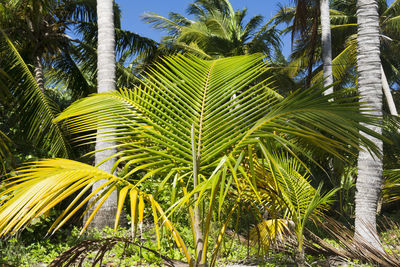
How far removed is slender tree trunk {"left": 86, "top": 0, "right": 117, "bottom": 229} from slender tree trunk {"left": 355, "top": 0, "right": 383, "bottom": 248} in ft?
12.5

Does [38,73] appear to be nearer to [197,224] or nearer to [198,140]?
[198,140]

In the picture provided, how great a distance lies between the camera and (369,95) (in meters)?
4.93

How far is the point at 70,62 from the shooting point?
964 cm

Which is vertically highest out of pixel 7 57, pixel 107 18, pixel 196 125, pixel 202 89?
pixel 107 18

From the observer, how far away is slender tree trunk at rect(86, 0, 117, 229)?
589cm

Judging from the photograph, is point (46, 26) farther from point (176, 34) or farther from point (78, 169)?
point (78, 169)

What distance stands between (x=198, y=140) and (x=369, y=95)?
366 centimetres

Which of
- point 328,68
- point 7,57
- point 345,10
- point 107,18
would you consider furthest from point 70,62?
point 345,10

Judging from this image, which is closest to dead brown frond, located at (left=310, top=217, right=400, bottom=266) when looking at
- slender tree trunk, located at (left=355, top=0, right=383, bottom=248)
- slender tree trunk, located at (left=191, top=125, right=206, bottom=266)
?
slender tree trunk, located at (left=355, top=0, right=383, bottom=248)

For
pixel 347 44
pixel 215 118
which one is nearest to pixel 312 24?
pixel 347 44

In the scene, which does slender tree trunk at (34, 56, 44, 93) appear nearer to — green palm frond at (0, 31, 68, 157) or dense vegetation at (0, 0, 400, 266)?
dense vegetation at (0, 0, 400, 266)

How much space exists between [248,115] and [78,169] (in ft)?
3.42

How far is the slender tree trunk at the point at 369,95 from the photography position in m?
4.91

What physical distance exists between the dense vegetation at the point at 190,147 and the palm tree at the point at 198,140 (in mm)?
13
